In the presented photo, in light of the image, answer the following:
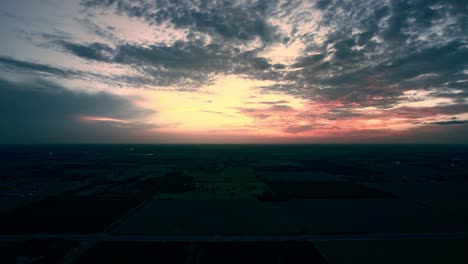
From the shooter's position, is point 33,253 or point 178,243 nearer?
point 33,253

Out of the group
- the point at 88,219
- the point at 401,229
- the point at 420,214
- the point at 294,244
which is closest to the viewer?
the point at 294,244

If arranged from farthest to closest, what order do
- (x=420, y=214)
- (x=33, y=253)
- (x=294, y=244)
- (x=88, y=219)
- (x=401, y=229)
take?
1. (x=420, y=214)
2. (x=88, y=219)
3. (x=401, y=229)
4. (x=294, y=244)
5. (x=33, y=253)

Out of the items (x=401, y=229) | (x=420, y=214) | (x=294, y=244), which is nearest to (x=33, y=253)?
(x=294, y=244)

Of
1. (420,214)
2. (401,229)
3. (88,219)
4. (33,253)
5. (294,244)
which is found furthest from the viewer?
(420,214)

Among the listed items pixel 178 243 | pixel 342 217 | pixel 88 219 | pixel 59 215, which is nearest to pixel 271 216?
pixel 342 217

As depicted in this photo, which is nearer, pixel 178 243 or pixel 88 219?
pixel 178 243

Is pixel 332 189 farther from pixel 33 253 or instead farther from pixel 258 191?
pixel 33 253

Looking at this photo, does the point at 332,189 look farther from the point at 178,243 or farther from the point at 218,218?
the point at 178,243

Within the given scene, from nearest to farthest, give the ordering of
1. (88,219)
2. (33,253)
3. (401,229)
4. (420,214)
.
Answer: (33,253) < (401,229) < (88,219) < (420,214)
